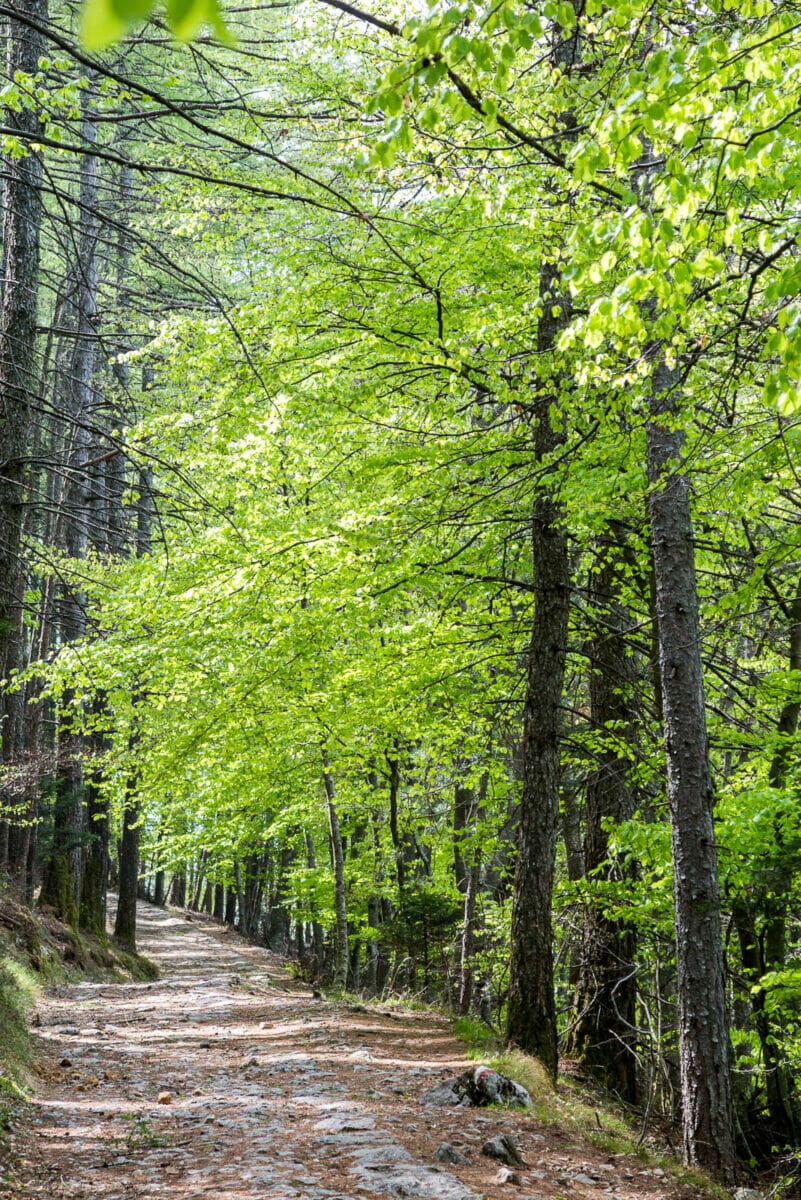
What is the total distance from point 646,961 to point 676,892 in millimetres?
5990

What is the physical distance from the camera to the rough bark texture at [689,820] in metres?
6.00

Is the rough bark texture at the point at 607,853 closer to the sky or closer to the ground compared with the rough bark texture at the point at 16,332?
closer to the ground

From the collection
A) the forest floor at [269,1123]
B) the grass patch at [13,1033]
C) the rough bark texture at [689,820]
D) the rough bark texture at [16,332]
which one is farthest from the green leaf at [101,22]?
the rough bark texture at [16,332]

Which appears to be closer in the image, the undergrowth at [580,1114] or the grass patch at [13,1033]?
the grass patch at [13,1033]

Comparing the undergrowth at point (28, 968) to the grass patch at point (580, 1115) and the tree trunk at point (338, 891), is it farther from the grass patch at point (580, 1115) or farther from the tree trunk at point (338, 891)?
the tree trunk at point (338, 891)

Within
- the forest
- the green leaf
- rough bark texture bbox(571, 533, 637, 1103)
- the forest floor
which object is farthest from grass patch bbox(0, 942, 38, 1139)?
the green leaf

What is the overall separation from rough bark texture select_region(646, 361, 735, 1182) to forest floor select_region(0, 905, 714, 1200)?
0.55 meters

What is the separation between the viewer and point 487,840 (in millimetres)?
12055

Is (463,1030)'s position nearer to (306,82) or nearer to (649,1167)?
(649,1167)

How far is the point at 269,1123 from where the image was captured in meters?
5.78

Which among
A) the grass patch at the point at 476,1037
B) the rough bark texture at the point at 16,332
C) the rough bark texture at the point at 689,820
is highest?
the rough bark texture at the point at 16,332

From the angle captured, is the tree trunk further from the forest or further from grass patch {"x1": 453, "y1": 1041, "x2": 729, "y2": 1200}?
grass patch {"x1": 453, "y1": 1041, "x2": 729, "y2": 1200}

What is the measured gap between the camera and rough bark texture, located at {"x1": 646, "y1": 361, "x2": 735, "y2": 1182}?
6.00m

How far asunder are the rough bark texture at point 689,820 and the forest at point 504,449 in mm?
26
